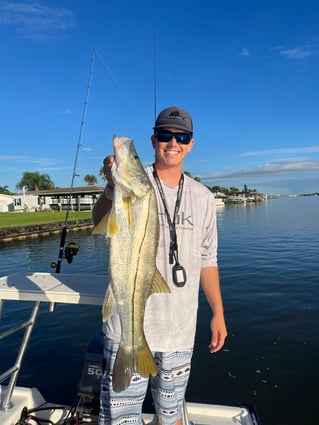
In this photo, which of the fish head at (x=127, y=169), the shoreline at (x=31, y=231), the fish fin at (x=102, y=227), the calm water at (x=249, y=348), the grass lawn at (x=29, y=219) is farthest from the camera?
the grass lawn at (x=29, y=219)

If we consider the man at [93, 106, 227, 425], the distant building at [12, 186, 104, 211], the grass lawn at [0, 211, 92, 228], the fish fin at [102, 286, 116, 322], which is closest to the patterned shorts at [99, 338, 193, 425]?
the man at [93, 106, 227, 425]

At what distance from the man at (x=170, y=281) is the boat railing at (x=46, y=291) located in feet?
2.05

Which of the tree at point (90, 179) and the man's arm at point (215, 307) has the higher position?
the tree at point (90, 179)

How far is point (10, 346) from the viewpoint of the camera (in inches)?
381

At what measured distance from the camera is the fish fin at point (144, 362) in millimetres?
2559

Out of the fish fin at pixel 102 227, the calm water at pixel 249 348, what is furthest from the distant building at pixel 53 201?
the fish fin at pixel 102 227

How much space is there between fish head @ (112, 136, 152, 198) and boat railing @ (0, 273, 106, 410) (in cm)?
128

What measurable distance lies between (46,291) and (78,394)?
131 centimetres

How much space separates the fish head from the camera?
2.40 metres

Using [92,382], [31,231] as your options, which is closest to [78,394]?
[92,382]

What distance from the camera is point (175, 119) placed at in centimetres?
288

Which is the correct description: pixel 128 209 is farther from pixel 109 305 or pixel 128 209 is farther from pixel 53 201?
pixel 53 201

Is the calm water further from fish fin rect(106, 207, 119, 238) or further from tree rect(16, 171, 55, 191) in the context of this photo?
tree rect(16, 171, 55, 191)

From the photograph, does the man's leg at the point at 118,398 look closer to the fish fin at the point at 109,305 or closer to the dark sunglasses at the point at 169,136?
the fish fin at the point at 109,305
